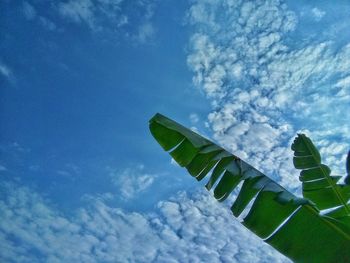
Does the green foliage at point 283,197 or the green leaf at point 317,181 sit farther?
the green leaf at point 317,181

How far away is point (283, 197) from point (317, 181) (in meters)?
0.71

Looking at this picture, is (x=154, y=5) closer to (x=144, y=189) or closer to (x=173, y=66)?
(x=173, y=66)

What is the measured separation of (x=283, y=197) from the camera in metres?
2.01

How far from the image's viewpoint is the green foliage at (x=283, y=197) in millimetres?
2016

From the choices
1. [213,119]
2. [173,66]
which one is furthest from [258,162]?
[173,66]

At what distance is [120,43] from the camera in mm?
10266

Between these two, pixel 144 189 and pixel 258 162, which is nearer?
pixel 258 162

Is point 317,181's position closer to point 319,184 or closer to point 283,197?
point 319,184

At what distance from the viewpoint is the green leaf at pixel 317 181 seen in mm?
2482

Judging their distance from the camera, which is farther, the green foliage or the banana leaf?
the banana leaf

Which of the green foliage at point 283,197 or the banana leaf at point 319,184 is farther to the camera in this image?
the banana leaf at point 319,184

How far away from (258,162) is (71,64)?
25.2 feet

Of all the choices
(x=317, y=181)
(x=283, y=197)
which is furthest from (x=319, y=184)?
(x=283, y=197)

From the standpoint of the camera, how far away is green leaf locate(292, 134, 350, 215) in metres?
2.48
